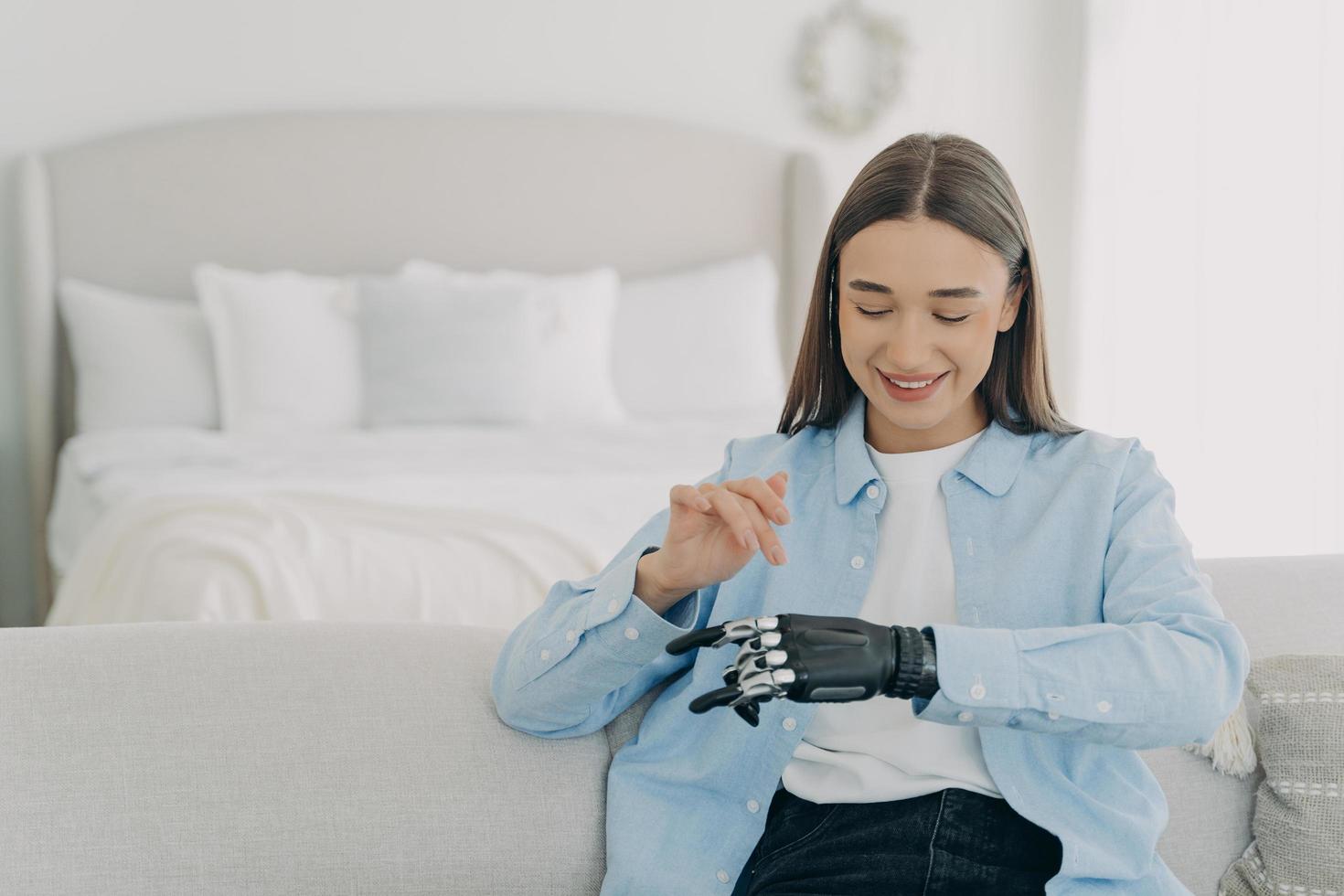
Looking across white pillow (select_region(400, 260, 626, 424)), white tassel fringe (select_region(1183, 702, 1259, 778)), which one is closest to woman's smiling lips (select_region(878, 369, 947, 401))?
white tassel fringe (select_region(1183, 702, 1259, 778))

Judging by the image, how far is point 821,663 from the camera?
106 centimetres

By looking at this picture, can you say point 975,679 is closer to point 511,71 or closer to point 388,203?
point 388,203

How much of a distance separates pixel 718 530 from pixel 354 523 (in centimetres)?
140

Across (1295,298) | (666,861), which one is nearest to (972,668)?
(666,861)

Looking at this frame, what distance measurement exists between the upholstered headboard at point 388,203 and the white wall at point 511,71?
102 millimetres

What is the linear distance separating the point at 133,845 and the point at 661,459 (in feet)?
6.50

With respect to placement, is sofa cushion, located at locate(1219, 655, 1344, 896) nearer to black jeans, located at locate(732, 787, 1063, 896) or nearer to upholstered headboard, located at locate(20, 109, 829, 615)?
black jeans, located at locate(732, 787, 1063, 896)

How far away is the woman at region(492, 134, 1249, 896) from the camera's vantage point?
111 centimetres

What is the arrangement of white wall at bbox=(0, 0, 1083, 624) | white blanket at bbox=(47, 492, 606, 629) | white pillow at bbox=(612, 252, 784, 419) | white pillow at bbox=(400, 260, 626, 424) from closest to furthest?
white blanket at bbox=(47, 492, 606, 629) → white pillow at bbox=(400, 260, 626, 424) → white wall at bbox=(0, 0, 1083, 624) → white pillow at bbox=(612, 252, 784, 419)

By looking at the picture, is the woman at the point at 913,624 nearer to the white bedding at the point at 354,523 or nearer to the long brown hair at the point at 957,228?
the long brown hair at the point at 957,228

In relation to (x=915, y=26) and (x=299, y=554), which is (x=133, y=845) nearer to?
(x=299, y=554)

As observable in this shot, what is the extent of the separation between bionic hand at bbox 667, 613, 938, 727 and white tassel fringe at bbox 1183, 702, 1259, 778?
0.54 metres

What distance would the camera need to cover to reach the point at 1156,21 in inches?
160

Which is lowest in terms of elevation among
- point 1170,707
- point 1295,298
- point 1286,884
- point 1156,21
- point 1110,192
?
point 1286,884
